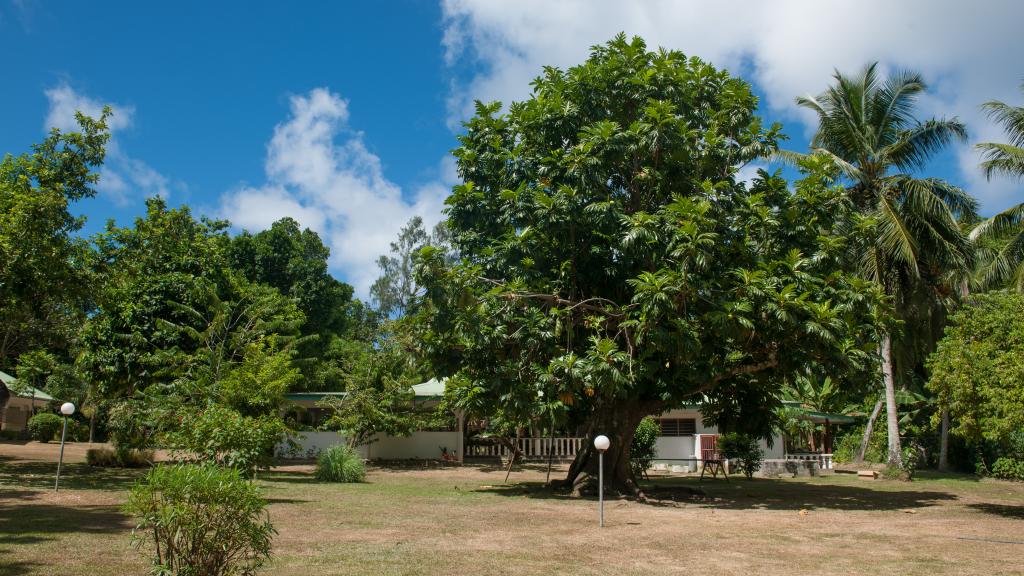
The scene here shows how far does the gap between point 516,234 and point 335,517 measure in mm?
6927

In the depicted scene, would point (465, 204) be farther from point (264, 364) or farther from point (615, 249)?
point (264, 364)

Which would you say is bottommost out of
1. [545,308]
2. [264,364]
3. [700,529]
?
[700,529]

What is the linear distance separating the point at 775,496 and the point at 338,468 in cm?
1114

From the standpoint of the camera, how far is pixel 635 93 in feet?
52.3

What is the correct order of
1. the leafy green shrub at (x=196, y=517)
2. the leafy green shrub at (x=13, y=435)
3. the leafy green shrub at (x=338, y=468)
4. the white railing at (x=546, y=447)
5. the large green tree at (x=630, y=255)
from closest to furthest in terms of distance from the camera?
the leafy green shrub at (x=196, y=517)
the large green tree at (x=630, y=255)
the leafy green shrub at (x=338, y=468)
the white railing at (x=546, y=447)
the leafy green shrub at (x=13, y=435)

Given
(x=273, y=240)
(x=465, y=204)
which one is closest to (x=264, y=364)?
(x=465, y=204)

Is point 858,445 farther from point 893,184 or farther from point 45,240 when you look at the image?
point 45,240

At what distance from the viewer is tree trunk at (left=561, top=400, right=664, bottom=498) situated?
16781 mm

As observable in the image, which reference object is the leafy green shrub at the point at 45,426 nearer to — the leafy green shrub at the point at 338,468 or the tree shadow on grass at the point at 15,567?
the leafy green shrub at the point at 338,468

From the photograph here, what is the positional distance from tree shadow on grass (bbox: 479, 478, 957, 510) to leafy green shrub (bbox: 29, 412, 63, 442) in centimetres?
2892

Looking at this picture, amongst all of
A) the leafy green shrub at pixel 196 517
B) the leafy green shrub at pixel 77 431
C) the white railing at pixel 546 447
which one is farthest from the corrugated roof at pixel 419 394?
the leafy green shrub at pixel 196 517

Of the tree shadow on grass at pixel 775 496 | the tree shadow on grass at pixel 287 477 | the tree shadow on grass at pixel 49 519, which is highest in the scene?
the tree shadow on grass at pixel 49 519

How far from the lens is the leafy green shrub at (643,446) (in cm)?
2241

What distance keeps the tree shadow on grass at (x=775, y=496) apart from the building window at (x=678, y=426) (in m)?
9.69
